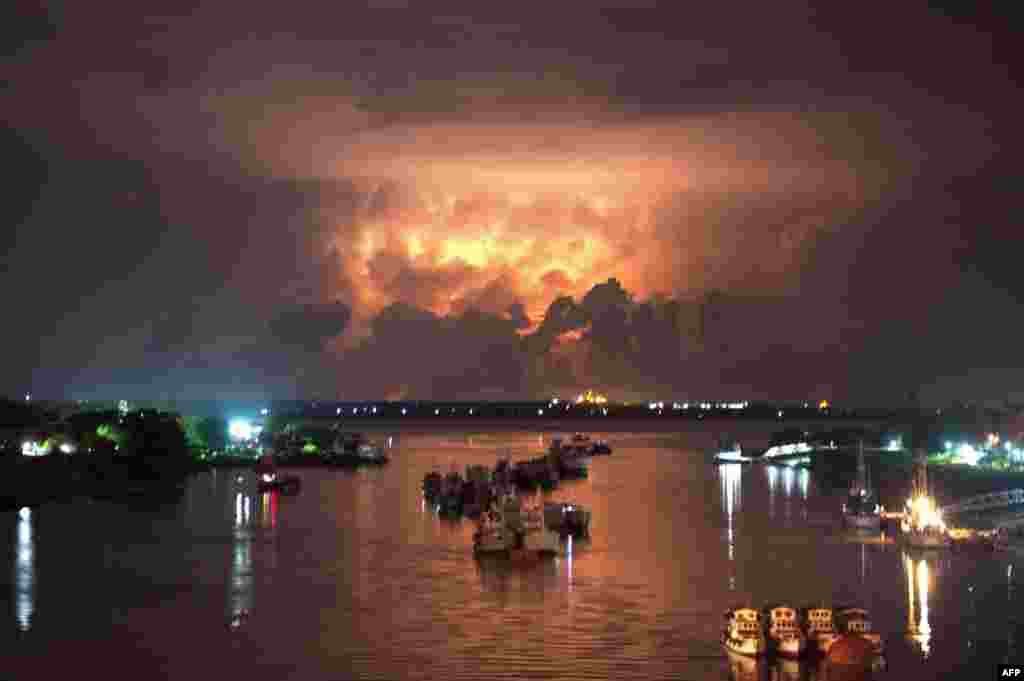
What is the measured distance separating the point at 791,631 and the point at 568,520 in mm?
25512

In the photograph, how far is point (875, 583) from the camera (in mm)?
36188

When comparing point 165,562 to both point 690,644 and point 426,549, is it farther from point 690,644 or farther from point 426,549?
point 690,644

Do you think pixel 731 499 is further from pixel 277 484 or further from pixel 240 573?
pixel 240 573

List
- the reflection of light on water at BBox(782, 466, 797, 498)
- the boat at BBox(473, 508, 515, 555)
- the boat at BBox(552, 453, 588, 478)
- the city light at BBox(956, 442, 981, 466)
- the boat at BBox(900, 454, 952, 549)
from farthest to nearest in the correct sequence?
the boat at BBox(552, 453, 588, 478) → the city light at BBox(956, 442, 981, 466) → the reflection of light on water at BBox(782, 466, 797, 498) → the boat at BBox(473, 508, 515, 555) → the boat at BBox(900, 454, 952, 549)

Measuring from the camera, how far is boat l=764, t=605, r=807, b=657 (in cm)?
2592

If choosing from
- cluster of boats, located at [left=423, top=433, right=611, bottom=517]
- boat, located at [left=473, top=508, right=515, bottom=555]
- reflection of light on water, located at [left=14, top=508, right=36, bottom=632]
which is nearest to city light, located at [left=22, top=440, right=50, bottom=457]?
cluster of boats, located at [left=423, top=433, right=611, bottom=517]

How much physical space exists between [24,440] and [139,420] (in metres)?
8.00

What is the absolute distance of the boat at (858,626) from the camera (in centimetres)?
2616

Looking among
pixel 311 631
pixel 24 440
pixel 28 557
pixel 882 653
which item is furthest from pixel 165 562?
pixel 24 440

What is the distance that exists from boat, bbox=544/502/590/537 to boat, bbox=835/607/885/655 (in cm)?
2304

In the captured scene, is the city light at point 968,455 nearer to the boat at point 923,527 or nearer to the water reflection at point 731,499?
the water reflection at point 731,499

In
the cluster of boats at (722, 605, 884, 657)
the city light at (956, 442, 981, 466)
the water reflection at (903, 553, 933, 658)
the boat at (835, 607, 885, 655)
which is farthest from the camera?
the city light at (956, 442, 981, 466)

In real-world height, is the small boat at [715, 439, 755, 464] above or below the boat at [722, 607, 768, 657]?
above

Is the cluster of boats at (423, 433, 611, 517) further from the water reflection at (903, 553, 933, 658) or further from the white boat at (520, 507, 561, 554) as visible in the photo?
the water reflection at (903, 553, 933, 658)
